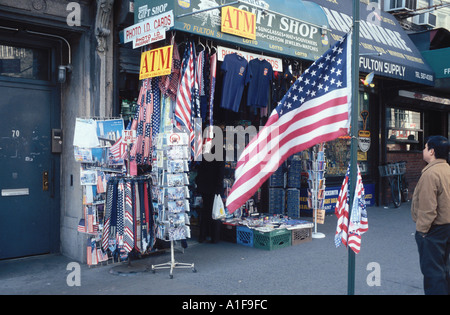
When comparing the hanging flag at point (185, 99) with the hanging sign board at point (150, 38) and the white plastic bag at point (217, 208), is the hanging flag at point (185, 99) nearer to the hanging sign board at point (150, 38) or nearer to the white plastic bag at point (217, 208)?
the hanging sign board at point (150, 38)

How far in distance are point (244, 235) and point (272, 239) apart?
0.63m

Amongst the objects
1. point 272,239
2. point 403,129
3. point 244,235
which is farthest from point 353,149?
point 403,129

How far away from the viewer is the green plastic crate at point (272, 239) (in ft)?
25.2

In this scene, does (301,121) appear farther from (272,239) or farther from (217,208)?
(217,208)

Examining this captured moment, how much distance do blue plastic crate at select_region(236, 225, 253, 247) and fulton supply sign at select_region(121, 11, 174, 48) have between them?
3.78 m

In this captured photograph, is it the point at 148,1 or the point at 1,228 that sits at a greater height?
the point at 148,1

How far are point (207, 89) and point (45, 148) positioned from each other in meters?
2.92

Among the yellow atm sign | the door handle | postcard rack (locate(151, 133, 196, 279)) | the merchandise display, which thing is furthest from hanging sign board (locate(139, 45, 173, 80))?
the door handle

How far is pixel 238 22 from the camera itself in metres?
7.34

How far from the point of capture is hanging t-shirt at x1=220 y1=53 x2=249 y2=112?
24.9ft

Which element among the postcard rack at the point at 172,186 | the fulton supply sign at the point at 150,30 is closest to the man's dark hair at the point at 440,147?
the postcard rack at the point at 172,186

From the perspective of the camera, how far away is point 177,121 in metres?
6.89
